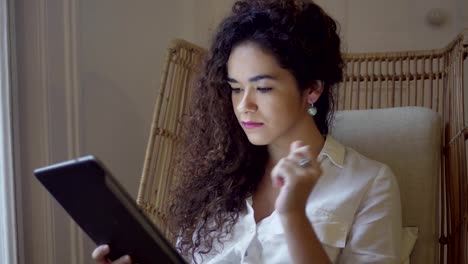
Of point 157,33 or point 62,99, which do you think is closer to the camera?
point 62,99

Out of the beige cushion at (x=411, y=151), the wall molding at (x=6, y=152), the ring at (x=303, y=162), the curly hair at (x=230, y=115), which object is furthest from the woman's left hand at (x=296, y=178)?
the wall molding at (x=6, y=152)

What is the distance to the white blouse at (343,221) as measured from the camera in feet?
2.92

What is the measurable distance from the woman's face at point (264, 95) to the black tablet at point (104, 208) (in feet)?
0.97

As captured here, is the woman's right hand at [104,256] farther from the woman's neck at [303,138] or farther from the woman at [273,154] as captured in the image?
the woman's neck at [303,138]

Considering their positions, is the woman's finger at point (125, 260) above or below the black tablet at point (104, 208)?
below

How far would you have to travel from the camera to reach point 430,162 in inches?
43.9

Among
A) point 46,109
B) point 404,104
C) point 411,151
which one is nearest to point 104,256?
point 46,109

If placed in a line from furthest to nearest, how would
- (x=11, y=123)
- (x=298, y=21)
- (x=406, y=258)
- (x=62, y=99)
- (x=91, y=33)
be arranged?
(x=91, y=33), (x=62, y=99), (x=11, y=123), (x=406, y=258), (x=298, y=21)

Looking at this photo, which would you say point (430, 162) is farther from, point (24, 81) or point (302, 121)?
point (24, 81)

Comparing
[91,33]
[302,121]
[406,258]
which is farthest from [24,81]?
[406,258]

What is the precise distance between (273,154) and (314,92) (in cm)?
16

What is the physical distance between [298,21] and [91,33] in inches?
25.1

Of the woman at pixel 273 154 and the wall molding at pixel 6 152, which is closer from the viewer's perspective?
the woman at pixel 273 154

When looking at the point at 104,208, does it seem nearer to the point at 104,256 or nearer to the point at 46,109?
the point at 104,256
